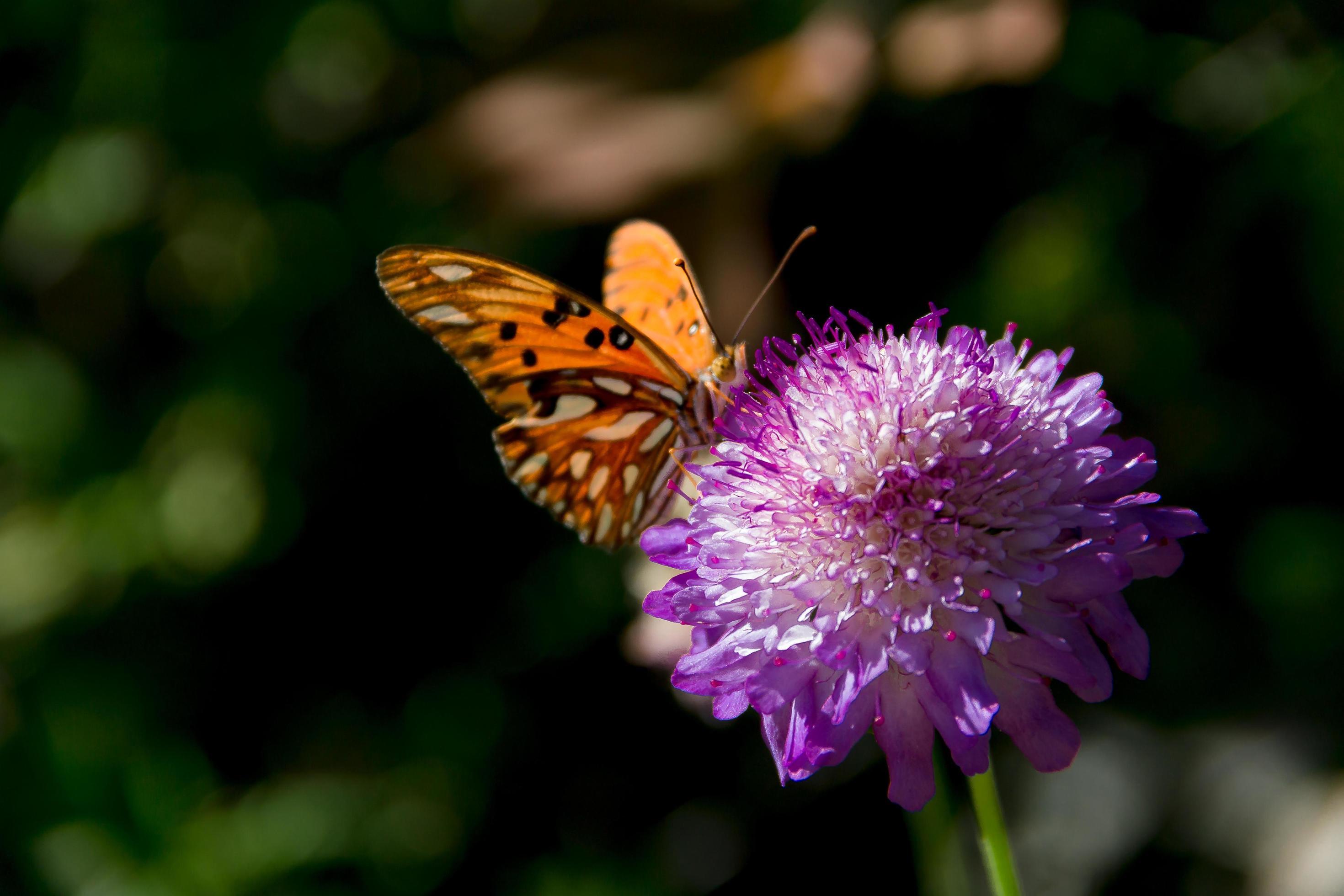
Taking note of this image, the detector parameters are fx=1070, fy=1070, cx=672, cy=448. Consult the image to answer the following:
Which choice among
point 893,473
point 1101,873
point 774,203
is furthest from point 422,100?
point 1101,873

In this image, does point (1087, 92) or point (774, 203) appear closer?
point (1087, 92)

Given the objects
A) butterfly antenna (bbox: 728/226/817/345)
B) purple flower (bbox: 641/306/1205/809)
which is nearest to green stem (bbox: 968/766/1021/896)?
purple flower (bbox: 641/306/1205/809)

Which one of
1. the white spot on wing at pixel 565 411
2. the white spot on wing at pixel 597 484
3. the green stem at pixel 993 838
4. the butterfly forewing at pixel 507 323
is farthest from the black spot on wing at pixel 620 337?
the green stem at pixel 993 838

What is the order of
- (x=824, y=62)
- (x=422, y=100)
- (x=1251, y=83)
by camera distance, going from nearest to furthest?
(x=824, y=62)
(x=1251, y=83)
(x=422, y=100)

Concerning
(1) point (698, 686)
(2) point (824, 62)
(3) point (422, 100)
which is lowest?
(1) point (698, 686)

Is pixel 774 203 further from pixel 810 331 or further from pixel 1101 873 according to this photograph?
pixel 1101 873

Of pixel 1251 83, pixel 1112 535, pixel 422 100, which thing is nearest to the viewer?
pixel 1112 535

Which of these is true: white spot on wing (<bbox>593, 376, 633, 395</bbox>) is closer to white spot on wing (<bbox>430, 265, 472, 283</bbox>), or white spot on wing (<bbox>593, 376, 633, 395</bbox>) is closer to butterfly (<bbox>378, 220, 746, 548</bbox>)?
butterfly (<bbox>378, 220, 746, 548</bbox>)

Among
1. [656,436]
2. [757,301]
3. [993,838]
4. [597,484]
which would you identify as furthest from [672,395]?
[993,838]
